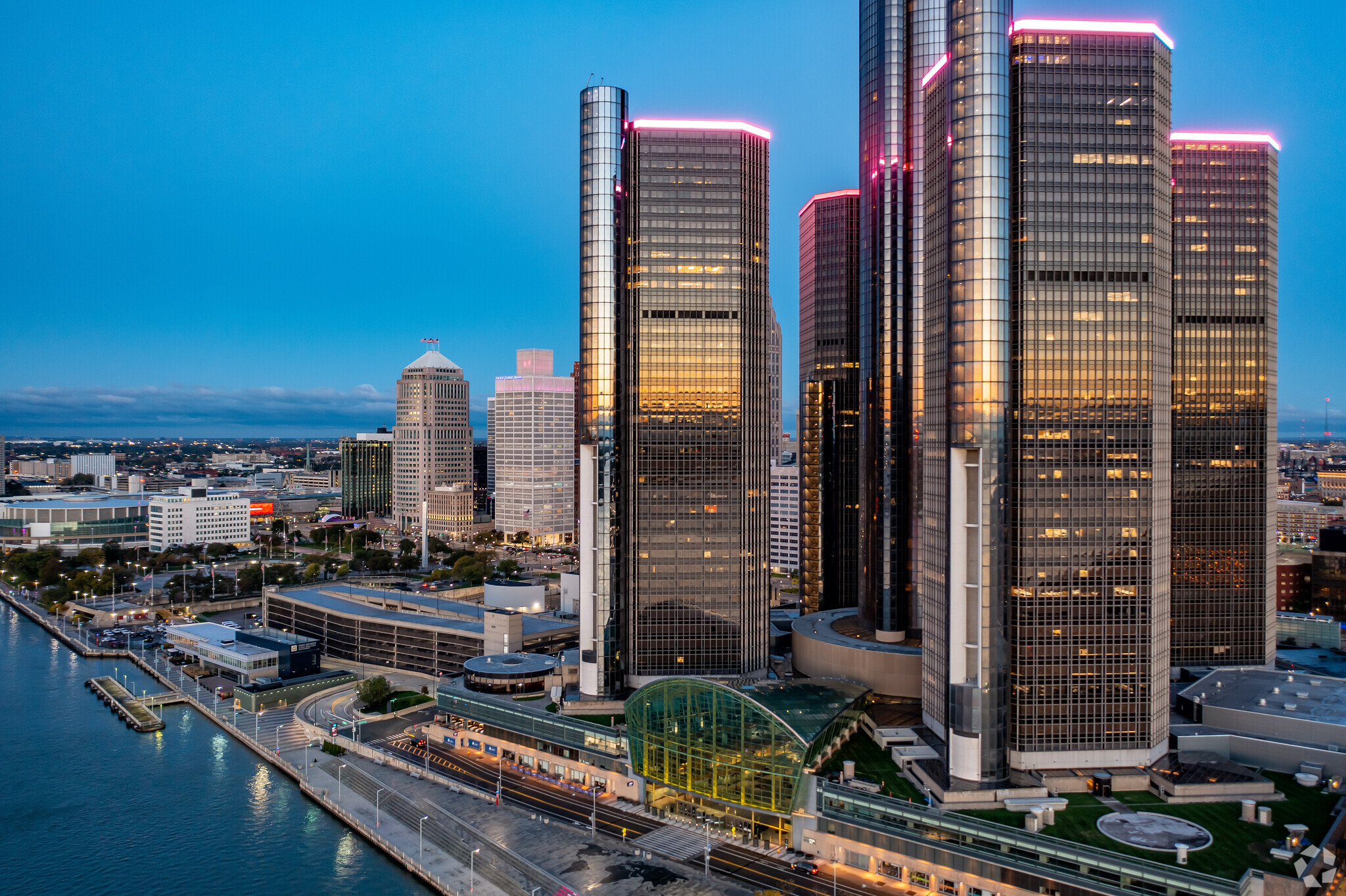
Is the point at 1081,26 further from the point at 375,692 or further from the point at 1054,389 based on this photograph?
the point at 375,692

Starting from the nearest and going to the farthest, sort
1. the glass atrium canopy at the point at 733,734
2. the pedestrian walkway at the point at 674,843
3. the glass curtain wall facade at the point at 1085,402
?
the pedestrian walkway at the point at 674,843 → the glass curtain wall facade at the point at 1085,402 → the glass atrium canopy at the point at 733,734

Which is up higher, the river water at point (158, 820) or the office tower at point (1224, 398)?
the office tower at point (1224, 398)

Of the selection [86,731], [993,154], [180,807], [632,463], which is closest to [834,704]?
[632,463]

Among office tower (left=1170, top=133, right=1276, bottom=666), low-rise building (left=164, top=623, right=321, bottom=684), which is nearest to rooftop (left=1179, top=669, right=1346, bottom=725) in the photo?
office tower (left=1170, top=133, right=1276, bottom=666)

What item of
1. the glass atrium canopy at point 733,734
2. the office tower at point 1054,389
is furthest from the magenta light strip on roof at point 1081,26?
the glass atrium canopy at point 733,734

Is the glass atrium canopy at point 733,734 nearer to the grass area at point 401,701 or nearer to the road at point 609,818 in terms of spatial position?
the road at point 609,818

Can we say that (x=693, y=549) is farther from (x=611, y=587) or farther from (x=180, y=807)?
(x=180, y=807)

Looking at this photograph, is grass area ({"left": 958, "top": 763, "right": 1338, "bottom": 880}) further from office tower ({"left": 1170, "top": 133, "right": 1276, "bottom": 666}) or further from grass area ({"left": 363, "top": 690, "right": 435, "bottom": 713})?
grass area ({"left": 363, "top": 690, "right": 435, "bottom": 713})
